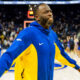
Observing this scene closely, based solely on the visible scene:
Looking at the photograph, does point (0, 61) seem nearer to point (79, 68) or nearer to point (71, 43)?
point (79, 68)

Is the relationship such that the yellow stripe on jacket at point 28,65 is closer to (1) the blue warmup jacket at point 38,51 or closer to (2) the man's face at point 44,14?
(1) the blue warmup jacket at point 38,51

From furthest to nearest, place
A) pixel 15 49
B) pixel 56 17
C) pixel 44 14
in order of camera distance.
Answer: pixel 56 17 → pixel 44 14 → pixel 15 49

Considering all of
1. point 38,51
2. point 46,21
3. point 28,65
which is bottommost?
point 28,65

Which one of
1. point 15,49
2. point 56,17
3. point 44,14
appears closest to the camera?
point 15,49

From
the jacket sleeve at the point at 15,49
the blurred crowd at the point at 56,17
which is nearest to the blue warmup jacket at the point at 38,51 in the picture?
the jacket sleeve at the point at 15,49

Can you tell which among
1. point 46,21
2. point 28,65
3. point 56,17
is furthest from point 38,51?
point 56,17

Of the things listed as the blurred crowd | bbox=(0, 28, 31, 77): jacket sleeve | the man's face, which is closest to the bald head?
the man's face

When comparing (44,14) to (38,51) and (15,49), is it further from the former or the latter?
(15,49)

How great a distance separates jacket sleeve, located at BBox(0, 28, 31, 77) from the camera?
4.50 ft

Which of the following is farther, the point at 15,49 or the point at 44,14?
the point at 44,14

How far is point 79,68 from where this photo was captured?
2.26 meters

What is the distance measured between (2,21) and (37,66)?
766 inches

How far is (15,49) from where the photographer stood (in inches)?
59.0

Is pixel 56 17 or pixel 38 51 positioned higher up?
pixel 38 51
